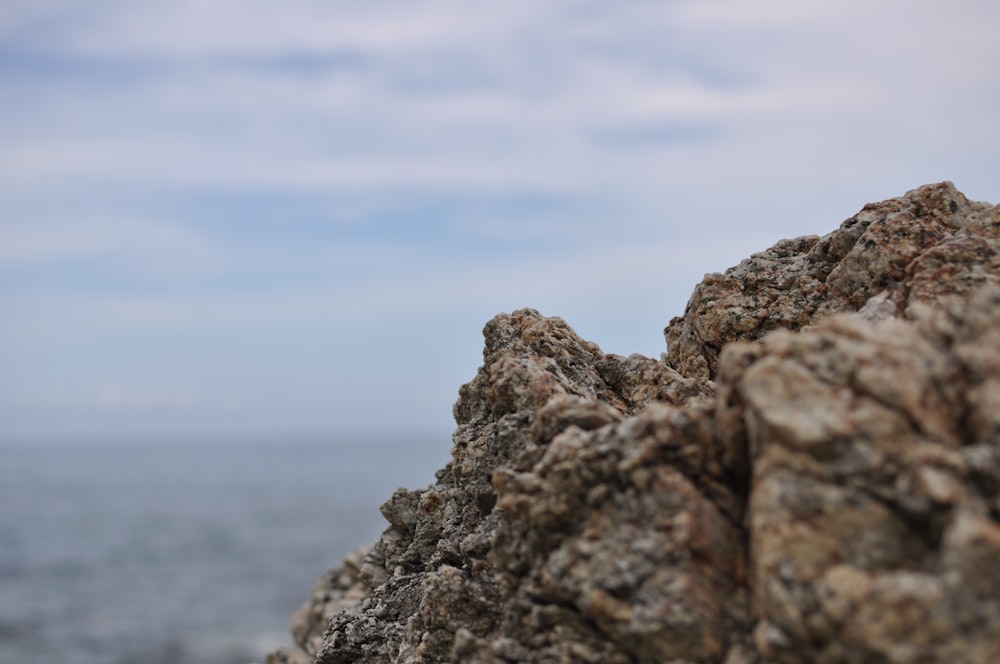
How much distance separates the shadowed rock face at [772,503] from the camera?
261 inches

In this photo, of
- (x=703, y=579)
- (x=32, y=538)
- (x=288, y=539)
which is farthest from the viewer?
(x=32, y=538)

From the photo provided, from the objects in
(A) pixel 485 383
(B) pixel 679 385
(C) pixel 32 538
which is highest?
(C) pixel 32 538

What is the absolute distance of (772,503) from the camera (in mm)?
7129

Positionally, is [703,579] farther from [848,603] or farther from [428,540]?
→ [428,540]

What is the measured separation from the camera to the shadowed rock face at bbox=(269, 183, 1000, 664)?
6.64 metres

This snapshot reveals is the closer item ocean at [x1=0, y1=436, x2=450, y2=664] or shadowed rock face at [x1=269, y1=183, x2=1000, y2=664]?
shadowed rock face at [x1=269, y1=183, x2=1000, y2=664]

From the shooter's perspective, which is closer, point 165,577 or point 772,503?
point 772,503

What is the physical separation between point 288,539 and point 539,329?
124260mm

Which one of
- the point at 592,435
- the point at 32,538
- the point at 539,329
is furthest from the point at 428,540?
the point at 32,538

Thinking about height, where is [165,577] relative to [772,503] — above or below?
above

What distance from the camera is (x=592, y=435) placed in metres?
8.86

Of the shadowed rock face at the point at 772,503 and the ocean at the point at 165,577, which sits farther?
the ocean at the point at 165,577

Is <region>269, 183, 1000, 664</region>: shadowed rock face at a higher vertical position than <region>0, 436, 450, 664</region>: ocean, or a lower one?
lower

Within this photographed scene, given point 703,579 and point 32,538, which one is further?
point 32,538
